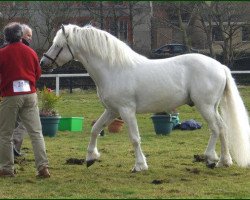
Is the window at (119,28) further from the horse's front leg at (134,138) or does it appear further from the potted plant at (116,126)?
the horse's front leg at (134,138)

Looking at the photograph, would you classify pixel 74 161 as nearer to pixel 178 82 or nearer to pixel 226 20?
pixel 178 82

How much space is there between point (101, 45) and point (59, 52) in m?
0.57

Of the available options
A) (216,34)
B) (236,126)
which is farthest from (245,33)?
(236,126)

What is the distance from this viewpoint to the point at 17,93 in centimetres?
683

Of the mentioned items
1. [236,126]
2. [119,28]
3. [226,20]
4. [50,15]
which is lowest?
[119,28]

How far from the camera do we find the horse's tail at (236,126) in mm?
7570

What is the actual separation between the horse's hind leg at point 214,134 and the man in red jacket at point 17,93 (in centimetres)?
211

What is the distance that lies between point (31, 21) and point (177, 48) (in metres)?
8.52

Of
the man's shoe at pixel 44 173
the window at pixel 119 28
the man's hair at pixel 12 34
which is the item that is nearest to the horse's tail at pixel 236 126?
the man's shoe at pixel 44 173

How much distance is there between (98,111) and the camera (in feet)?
55.4

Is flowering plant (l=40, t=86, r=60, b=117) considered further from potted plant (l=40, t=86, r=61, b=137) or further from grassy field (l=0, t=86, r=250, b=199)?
grassy field (l=0, t=86, r=250, b=199)

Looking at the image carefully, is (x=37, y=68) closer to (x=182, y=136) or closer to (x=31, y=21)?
(x=182, y=136)

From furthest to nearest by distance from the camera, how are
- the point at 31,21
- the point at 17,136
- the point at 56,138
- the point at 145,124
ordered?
the point at 31,21
the point at 145,124
the point at 56,138
the point at 17,136

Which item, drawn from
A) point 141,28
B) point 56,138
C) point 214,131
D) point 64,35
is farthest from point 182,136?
point 141,28
